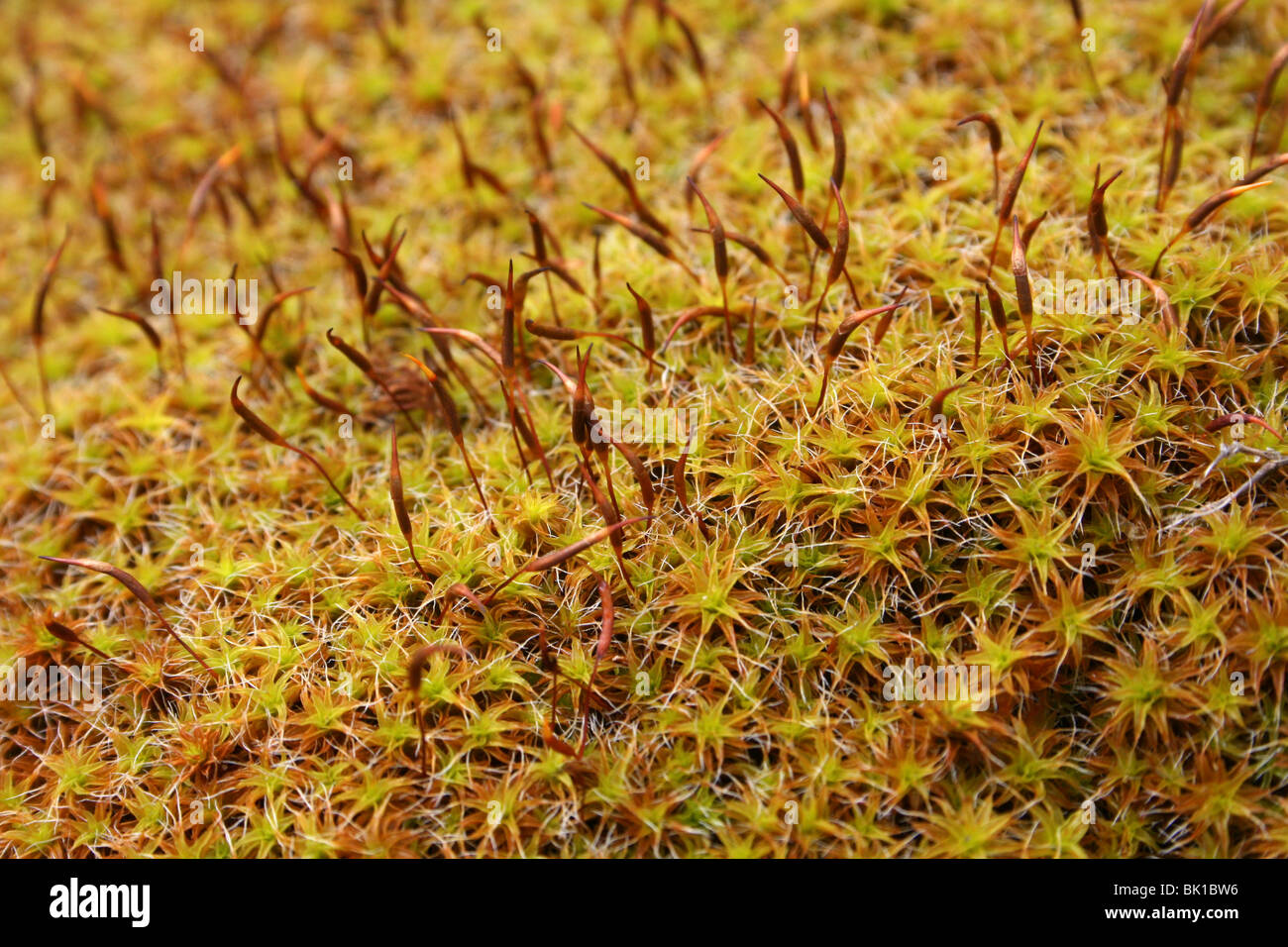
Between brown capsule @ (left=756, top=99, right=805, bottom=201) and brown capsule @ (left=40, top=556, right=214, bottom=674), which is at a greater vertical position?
brown capsule @ (left=756, top=99, right=805, bottom=201)

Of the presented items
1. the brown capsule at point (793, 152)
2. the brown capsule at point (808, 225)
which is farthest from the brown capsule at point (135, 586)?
the brown capsule at point (793, 152)

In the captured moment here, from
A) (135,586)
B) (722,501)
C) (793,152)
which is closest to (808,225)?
(793,152)

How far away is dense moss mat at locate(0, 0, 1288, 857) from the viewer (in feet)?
7.02

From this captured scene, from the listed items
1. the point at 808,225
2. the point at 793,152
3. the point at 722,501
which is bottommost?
the point at 722,501

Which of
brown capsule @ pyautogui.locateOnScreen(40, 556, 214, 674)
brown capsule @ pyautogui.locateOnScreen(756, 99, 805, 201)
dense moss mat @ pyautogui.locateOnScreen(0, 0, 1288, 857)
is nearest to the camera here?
dense moss mat @ pyautogui.locateOnScreen(0, 0, 1288, 857)

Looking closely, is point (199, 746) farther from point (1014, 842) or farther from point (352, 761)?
point (1014, 842)

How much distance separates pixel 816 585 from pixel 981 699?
1.50 feet

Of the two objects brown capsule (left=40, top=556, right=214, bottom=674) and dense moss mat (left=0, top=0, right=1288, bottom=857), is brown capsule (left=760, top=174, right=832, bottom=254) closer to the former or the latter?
dense moss mat (left=0, top=0, right=1288, bottom=857)

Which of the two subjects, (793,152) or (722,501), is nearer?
(722,501)

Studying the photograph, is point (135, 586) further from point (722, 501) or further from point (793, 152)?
point (793, 152)

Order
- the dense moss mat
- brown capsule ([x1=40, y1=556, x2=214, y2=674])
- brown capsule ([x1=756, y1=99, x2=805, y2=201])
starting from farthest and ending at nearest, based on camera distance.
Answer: brown capsule ([x1=756, y1=99, x2=805, y2=201])
brown capsule ([x1=40, y1=556, x2=214, y2=674])
the dense moss mat

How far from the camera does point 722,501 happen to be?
2432 millimetres

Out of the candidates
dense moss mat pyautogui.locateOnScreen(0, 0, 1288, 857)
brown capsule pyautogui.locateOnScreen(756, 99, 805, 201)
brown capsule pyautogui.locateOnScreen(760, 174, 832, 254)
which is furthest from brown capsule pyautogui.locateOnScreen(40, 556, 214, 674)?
brown capsule pyautogui.locateOnScreen(756, 99, 805, 201)

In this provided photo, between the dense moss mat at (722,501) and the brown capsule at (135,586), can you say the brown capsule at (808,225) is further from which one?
the brown capsule at (135,586)
